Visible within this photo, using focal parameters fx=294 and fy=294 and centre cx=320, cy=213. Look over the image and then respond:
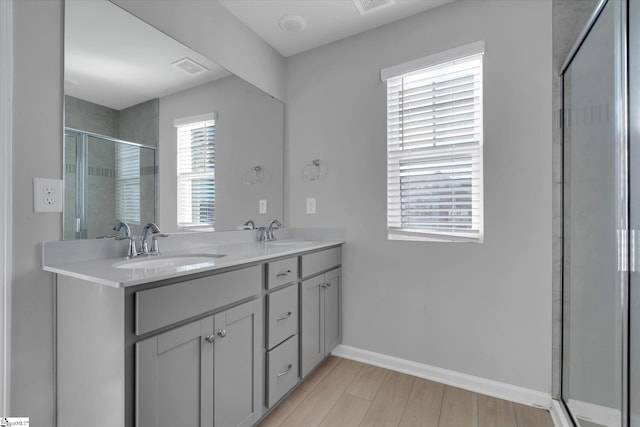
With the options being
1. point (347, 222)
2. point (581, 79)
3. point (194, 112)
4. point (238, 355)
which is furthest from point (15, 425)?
point (581, 79)

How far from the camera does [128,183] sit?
1.50 m

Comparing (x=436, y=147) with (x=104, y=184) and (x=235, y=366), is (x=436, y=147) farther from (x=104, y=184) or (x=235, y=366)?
(x=104, y=184)

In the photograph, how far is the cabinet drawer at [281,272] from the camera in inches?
61.8

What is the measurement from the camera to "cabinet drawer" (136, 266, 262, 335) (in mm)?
981

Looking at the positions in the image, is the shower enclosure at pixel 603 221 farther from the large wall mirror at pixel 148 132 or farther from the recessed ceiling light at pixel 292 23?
Answer: the large wall mirror at pixel 148 132

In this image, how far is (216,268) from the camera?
3.99 feet

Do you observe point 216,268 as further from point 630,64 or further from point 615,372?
point 630,64

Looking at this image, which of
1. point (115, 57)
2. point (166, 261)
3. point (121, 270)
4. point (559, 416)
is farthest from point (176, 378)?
point (559, 416)

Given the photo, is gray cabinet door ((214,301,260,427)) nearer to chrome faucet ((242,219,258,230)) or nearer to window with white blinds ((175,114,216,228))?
window with white blinds ((175,114,216,228))

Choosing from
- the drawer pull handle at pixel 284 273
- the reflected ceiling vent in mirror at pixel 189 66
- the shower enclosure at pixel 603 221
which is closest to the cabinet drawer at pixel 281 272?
the drawer pull handle at pixel 284 273

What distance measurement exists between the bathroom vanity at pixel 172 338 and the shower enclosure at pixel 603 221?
141cm

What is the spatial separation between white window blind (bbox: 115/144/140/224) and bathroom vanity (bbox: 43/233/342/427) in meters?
A: 0.19

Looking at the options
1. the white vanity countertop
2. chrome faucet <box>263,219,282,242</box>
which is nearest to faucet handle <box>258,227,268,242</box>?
chrome faucet <box>263,219,282,242</box>

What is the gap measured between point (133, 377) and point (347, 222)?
1663 mm
